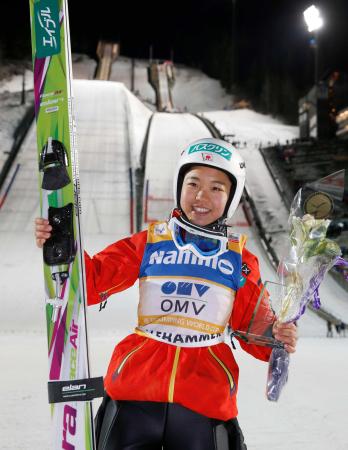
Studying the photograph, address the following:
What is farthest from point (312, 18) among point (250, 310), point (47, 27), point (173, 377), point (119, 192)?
point (173, 377)

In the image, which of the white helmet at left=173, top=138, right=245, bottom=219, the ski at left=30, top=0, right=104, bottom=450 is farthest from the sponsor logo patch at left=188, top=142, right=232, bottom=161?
the ski at left=30, top=0, right=104, bottom=450

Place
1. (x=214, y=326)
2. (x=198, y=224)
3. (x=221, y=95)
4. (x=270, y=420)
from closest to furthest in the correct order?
(x=214, y=326), (x=198, y=224), (x=270, y=420), (x=221, y=95)

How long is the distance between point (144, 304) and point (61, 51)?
Answer: 1094 millimetres

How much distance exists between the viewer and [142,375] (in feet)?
5.69

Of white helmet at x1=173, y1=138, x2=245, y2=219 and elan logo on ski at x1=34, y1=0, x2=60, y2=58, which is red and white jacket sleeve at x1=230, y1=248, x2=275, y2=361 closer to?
white helmet at x1=173, y1=138, x2=245, y2=219

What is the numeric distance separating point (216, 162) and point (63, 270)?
75 cm

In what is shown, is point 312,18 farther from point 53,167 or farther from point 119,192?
point 53,167

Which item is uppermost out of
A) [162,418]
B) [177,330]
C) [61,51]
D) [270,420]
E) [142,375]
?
[61,51]

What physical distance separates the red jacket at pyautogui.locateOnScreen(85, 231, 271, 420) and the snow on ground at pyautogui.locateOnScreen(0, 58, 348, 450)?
1.73 m

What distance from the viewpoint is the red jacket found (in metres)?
1.70

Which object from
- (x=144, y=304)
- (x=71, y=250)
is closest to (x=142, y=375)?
(x=144, y=304)

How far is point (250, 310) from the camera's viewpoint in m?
1.95

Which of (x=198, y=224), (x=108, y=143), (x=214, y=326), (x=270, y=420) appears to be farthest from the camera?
Result: (x=108, y=143)

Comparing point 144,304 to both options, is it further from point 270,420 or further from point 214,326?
point 270,420
